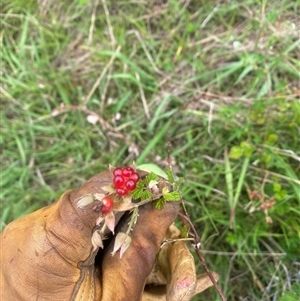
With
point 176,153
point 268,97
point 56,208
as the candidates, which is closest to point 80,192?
point 56,208

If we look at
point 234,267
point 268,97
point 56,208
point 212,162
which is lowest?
point 234,267

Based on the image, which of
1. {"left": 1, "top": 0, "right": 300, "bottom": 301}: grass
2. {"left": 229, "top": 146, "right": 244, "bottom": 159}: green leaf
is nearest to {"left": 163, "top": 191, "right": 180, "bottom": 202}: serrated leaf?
{"left": 1, "top": 0, "right": 300, "bottom": 301}: grass

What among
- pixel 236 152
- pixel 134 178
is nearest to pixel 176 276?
pixel 134 178

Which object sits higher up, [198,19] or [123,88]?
[198,19]

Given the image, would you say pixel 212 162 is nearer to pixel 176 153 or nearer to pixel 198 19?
pixel 176 153

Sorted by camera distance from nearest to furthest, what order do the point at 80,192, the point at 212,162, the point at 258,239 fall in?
the point at 80,192 < the point at 258,239 < the point at 212,162

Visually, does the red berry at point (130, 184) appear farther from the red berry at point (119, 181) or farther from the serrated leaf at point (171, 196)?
the serrated leaf at point (171, 196)

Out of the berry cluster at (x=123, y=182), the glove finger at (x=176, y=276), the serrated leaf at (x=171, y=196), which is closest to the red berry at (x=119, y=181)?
the berry cluster at (x=123, y=182)
